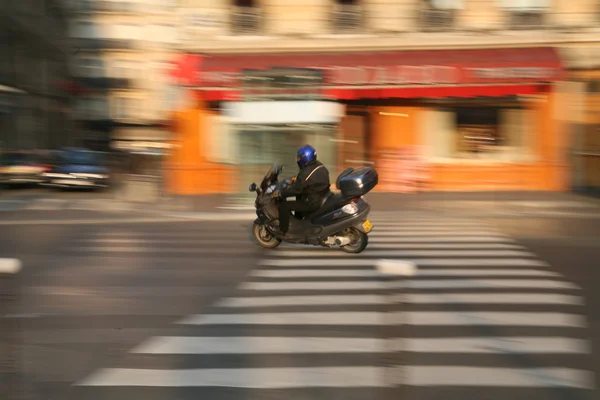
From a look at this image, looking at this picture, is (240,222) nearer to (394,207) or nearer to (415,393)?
(394,207)

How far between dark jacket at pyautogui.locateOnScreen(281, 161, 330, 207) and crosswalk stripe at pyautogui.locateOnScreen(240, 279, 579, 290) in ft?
6.76

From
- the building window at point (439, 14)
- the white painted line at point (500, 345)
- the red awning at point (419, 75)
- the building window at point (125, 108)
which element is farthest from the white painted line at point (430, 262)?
the building window at point (125, 108)

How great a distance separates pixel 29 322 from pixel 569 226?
9.99m

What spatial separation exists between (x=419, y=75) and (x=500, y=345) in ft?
45.9

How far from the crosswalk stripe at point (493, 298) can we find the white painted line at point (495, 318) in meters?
0.44

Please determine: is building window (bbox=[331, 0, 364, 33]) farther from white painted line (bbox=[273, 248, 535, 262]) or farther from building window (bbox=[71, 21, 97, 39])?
building window (bbox=[71, 21, 97, 39])

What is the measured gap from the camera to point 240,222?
1395cm

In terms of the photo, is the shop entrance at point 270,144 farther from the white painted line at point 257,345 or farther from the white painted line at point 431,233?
the white painted line at point 257,345

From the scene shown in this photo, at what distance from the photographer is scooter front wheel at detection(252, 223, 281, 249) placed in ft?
35.2

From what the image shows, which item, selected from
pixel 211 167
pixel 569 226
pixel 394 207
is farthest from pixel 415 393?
pixel 211 167

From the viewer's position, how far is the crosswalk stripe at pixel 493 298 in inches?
283

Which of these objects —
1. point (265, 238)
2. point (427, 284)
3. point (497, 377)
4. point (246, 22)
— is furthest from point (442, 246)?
point (246, 22)

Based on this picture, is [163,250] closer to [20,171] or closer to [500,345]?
[500,345]

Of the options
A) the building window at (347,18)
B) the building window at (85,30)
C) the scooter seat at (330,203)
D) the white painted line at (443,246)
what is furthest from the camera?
the building window at (85,30)
